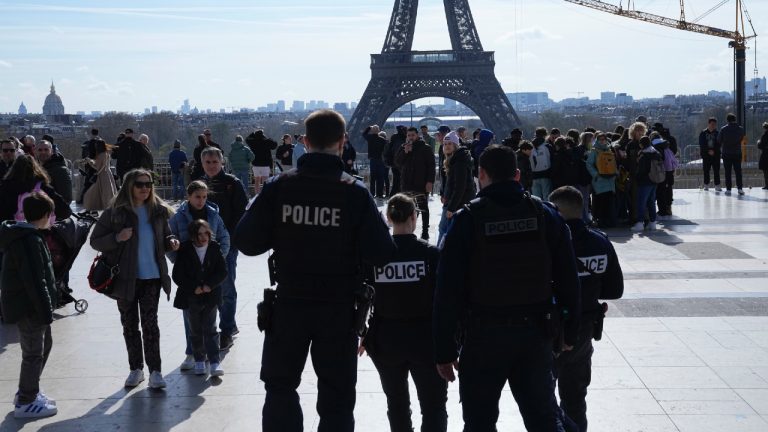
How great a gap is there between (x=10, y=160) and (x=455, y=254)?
7282 millimetres

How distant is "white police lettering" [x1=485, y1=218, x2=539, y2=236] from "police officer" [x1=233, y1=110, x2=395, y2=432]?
505 millimetres

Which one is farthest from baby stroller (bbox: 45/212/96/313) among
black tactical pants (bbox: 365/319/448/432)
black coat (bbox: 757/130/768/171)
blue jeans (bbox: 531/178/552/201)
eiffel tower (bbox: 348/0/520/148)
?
eiffel tower (bbox: 348/0/520/148)

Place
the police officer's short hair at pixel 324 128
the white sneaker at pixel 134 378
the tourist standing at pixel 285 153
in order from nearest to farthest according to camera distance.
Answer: the police officer's short hair at pixel 324 128 → the white sneaker at pixel 134 378 → the tourist standing at pixel 285 153

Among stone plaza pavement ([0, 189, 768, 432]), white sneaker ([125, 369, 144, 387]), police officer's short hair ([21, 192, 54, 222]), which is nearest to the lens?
stone plaza pavement ([0, 189, 768, 432])

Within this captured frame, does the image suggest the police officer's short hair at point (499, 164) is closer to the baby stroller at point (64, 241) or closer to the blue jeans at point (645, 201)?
the baby stroller at point (64, 241)

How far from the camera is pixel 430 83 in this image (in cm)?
5966

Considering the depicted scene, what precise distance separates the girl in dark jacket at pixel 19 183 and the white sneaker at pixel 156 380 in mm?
2619

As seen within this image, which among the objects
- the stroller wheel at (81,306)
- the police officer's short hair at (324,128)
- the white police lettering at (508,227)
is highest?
the police officer's short hair at (324,128)

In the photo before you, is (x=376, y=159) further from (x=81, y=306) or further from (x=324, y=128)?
(x=324, y=128)

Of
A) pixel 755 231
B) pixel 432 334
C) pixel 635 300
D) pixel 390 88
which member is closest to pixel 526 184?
pixel 755 231

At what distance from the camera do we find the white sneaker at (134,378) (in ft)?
24.0

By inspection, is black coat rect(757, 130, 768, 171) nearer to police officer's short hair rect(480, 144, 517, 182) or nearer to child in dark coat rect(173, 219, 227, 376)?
child in dark coat rect(173, 219, 227, 376)

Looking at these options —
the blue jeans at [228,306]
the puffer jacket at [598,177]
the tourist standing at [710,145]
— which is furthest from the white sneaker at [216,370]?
the tourist standing at [710,145]

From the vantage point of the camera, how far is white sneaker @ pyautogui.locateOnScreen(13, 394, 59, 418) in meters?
6.66
